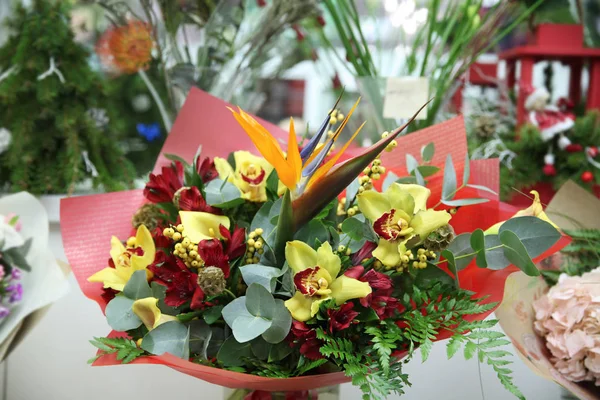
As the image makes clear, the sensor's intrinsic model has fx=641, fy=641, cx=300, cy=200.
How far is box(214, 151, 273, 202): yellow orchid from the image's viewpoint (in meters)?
0.64

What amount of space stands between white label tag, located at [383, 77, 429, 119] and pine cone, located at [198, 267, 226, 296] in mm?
575

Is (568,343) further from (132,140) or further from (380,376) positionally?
(132,140)

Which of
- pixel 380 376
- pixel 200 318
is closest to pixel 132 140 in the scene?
pixel 200 318

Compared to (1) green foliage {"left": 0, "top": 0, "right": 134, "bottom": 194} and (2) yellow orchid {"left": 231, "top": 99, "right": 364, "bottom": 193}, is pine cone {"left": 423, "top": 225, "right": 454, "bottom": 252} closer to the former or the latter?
(2) yellow orchid {"left": 231, "top": 99, "right": 364, "bottom": 193}

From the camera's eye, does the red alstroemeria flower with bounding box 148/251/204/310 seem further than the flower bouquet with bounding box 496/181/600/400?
No

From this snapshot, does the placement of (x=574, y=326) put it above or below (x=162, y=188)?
below

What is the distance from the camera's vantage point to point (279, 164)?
53cm

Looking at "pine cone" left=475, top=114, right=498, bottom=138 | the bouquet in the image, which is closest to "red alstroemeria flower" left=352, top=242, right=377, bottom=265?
the bouquet

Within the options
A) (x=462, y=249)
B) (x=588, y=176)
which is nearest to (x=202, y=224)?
(x=462, y=249)

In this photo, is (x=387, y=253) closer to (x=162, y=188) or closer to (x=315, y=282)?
(x=315, y=282)

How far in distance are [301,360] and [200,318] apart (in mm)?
111

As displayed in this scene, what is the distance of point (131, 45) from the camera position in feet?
3.83

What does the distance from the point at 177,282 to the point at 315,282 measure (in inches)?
4.9

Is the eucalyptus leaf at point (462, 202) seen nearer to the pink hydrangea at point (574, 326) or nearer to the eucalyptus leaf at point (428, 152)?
the eucalyptus leaf at point (428, 152)
